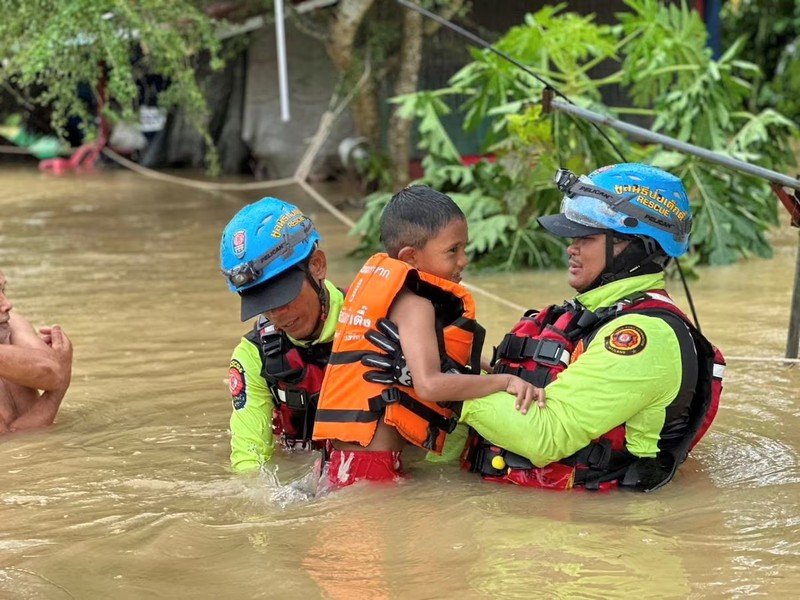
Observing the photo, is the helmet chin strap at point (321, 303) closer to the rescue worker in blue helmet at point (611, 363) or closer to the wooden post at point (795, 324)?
the rescue worker in blue helmet at point (611, 363)

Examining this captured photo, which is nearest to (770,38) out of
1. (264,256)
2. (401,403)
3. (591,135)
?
(591,135)

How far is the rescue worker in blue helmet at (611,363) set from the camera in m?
4.07

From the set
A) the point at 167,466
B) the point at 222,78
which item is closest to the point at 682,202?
the point at 167,466

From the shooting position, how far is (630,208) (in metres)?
4.22

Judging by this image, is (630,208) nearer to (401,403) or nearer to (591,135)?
(401,403)

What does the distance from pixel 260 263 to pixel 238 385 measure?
0.61m

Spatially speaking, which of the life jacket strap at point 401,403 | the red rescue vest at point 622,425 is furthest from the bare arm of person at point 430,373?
the red rescue vest at point 622,425

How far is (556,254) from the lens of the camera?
31.7 feet

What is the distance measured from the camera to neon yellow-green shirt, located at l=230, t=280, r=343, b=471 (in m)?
4.67

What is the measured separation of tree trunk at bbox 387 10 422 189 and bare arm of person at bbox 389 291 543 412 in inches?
334

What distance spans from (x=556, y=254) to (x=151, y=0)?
3860 millimetres

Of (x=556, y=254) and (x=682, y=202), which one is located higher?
(x=682, y=202)

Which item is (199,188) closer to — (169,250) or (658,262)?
(169,250)

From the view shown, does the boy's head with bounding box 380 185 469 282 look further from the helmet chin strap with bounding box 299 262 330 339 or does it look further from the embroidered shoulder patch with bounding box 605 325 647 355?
the embroidered shoulder patch with bounding box 605 325 647 355
